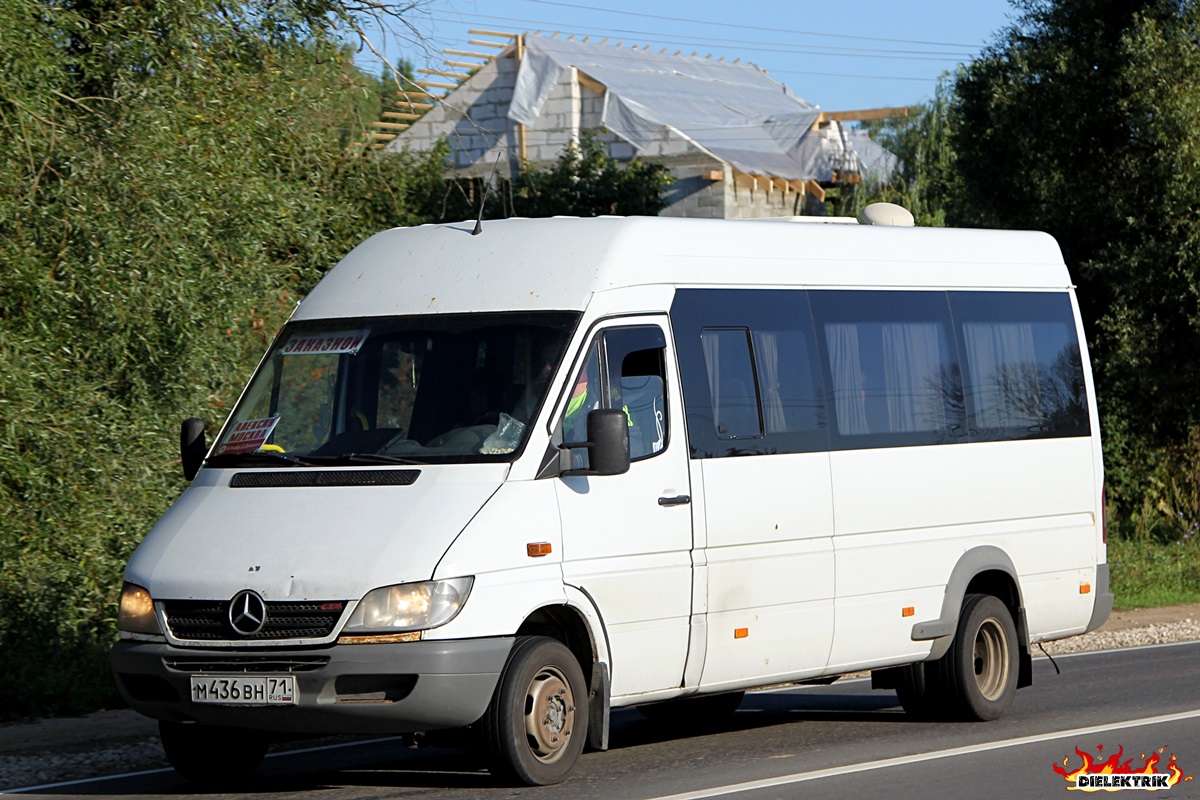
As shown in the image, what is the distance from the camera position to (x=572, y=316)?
9000mm

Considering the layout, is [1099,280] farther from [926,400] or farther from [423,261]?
[423,261]

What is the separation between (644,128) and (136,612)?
28147mm

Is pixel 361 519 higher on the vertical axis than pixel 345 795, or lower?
higher

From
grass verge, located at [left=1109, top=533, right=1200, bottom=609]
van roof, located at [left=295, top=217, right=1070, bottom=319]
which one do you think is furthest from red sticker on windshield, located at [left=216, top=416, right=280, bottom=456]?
grass verge, located at [left=1109, top=533, right=1200, bottom=609]

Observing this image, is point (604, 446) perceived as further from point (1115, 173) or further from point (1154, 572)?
point (1115, 173)

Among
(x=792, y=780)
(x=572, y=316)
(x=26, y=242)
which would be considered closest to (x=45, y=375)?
(x=26, y=242)

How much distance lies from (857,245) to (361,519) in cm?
414

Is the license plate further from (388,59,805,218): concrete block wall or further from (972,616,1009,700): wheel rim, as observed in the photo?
(388,59,805,218): concrete block wall

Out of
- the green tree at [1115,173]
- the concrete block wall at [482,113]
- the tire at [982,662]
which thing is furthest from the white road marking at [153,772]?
the concrete block wall at [482,113]

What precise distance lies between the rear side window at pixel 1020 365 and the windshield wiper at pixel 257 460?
178 inches

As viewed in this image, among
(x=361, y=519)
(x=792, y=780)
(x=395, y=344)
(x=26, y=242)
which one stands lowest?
(x=792, y=780)

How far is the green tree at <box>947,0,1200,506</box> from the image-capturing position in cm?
2423

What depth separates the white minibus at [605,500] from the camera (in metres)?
8.08

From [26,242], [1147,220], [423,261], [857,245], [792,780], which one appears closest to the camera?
[792,780]
